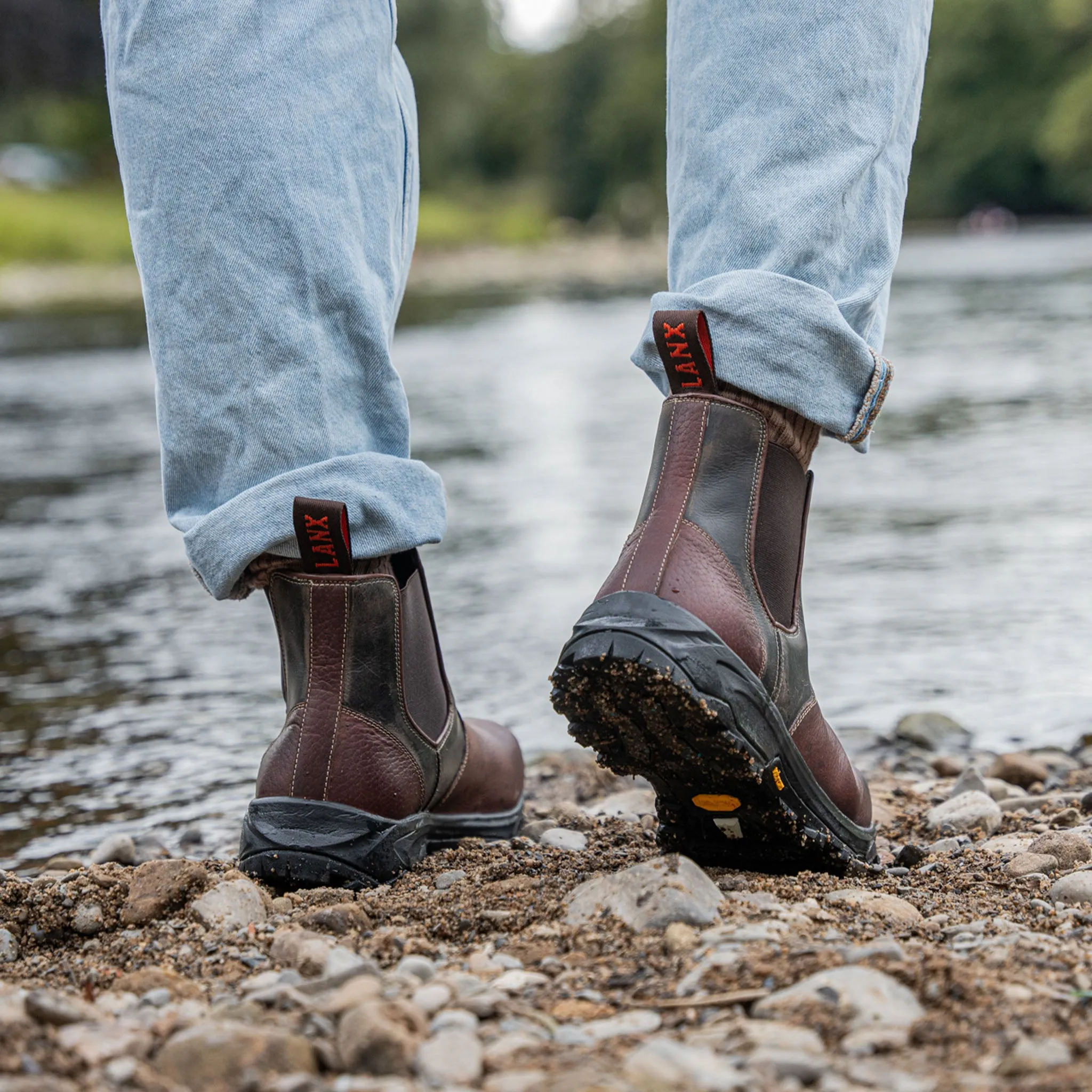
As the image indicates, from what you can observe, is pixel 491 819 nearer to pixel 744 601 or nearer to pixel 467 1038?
pixel 744 601

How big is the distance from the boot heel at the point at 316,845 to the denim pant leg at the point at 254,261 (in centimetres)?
27

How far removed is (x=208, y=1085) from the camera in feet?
3.28

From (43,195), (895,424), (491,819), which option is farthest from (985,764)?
(43,195)

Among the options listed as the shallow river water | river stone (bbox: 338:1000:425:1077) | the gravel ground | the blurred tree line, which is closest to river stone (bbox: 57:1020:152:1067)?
the gravel ground

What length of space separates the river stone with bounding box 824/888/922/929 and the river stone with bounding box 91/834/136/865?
1.04 m

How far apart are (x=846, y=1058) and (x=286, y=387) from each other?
907 millimetres

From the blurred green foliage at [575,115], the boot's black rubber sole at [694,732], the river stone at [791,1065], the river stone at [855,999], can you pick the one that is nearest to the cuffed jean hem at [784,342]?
the boot's black rubber sole at [694,732]

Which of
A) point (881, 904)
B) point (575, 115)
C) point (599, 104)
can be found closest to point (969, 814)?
point (881, 904)

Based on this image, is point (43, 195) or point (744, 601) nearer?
point (744, 601)

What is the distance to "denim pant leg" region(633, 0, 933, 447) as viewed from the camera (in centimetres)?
147

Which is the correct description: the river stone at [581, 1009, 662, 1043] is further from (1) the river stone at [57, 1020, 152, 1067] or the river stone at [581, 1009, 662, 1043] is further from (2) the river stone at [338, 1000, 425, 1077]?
(1) the river stone at [57, 1020, 152, 1067]

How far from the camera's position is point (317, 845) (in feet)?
5.20

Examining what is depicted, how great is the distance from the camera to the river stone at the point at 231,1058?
3.29ft

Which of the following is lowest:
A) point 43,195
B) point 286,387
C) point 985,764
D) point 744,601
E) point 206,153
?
point 985,764
